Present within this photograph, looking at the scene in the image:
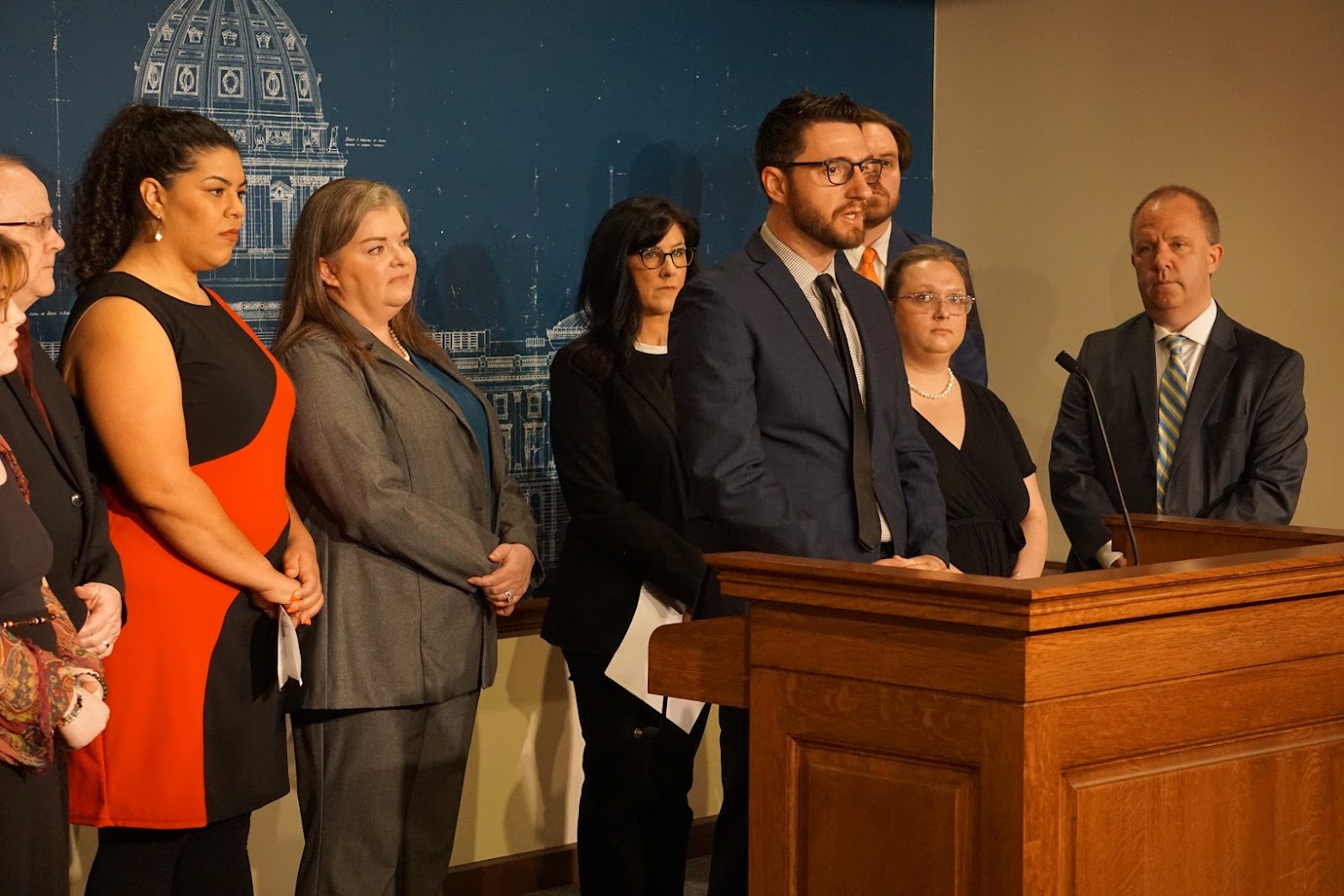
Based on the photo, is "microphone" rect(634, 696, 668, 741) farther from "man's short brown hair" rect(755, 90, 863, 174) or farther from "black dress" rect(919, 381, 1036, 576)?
"man's short brown hair" rect(755, 90, 863, 174)

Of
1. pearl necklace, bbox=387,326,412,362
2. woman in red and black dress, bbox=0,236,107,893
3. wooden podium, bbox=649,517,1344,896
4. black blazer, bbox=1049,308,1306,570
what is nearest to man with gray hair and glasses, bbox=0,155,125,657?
woman in red and black dress, bbox=0,236,107,893

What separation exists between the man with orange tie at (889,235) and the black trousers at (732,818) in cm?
150

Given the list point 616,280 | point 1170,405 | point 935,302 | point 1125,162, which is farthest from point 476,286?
point 1125,162

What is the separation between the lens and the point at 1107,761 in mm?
2156

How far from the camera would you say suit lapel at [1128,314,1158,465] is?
4.11 m

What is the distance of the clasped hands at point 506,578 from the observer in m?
3.36

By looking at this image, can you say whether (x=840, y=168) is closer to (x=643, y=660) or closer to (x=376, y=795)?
(x=643, y=660)

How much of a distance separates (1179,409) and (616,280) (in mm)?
1399

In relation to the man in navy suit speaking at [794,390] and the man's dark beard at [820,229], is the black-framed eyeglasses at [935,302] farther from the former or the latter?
the man's dark beard at [820,229]

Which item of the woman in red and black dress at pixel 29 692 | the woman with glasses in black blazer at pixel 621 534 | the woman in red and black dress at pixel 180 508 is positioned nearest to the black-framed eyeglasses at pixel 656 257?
the woman with glasses in black blazer at pixel 621 534

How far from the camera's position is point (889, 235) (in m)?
4.50

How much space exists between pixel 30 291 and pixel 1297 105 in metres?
3.29

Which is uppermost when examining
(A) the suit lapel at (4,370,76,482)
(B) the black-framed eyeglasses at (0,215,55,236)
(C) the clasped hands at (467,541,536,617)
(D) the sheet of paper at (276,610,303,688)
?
(B) the black-framed eyeglasses at (0,215,55,236)

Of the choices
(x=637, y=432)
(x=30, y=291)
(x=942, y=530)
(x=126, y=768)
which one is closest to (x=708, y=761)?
(x=637, y=432)
